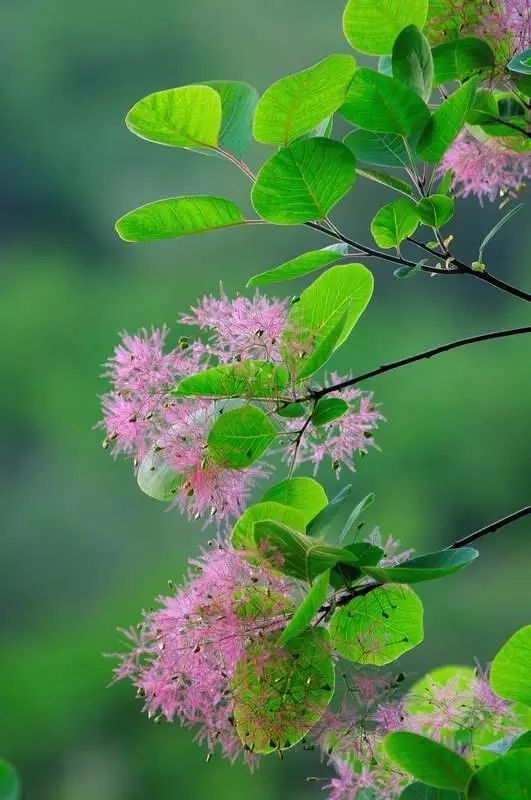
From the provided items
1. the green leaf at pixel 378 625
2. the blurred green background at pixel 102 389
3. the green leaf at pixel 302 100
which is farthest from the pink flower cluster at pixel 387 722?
the blurred green background at pixel 102 389

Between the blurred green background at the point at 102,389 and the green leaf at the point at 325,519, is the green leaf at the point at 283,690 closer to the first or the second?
the green leaf at the point at 325,519

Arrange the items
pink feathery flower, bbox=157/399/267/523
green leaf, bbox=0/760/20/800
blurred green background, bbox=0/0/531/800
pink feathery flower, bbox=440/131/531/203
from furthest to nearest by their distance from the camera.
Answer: blurred green background, bbox=0/0/531/800, green leaf, bbox=0/760/20/800, pink feathery flower, bbox=440/131/531/203, pink feathery flower, bbox=157/399/267/523

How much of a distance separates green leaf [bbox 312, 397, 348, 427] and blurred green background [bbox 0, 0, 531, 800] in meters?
3.10

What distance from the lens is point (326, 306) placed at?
0.44 m

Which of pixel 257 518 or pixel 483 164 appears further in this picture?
pixel 483 164

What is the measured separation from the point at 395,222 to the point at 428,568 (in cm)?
17

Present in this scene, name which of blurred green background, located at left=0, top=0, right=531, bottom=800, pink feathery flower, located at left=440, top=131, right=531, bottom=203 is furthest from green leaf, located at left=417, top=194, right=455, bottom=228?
blurred green background, located at left=0, top=0, right=531, bottom=800

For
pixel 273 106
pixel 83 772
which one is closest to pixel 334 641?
pixel 273 106

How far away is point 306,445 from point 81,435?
368 cm

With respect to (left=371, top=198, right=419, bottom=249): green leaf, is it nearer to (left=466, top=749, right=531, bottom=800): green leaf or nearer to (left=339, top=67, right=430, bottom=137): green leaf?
(left=339, top=67, right=430, bottom=137): green leaf

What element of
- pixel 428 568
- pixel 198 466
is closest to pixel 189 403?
pixel 198 466

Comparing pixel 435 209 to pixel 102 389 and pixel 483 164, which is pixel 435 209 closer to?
pixel 483 164

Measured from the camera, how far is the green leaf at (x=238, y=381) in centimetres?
42

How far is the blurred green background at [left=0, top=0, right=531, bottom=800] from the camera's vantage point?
12.4ft
